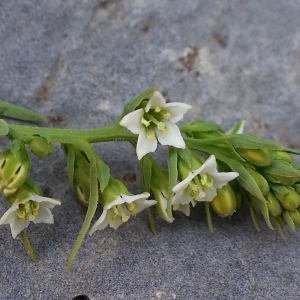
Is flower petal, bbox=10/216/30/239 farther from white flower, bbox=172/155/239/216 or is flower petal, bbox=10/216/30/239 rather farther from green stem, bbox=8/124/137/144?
white flower, bbox=172/155/239/216

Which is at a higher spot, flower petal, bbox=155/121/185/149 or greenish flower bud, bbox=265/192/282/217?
flower petal, bbox=155/121/185/149

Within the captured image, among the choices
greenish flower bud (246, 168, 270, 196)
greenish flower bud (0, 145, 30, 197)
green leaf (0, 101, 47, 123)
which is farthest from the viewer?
green leaf (0, 101, 47, 123)

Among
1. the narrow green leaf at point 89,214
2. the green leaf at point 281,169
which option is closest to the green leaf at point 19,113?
the narrow green leaf at point 89,214

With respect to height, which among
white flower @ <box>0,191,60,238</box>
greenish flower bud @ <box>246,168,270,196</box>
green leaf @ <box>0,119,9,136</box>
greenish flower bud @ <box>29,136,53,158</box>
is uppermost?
green leaf @ <box>0,119,9,136</box>

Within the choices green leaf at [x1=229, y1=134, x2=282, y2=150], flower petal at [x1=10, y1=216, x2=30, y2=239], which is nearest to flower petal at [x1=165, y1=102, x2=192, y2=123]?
green leaf at [x1=229, y1=134, x2=282, y2=150]

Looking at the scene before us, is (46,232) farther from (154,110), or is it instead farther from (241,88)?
(241,88)

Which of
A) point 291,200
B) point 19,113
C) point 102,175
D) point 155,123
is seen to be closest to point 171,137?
point 155,123

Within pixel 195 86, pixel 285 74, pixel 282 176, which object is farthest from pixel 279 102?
pixel 282 176

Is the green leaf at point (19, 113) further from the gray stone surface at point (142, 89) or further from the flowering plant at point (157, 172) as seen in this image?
the flowering plant at point (157, 172)
